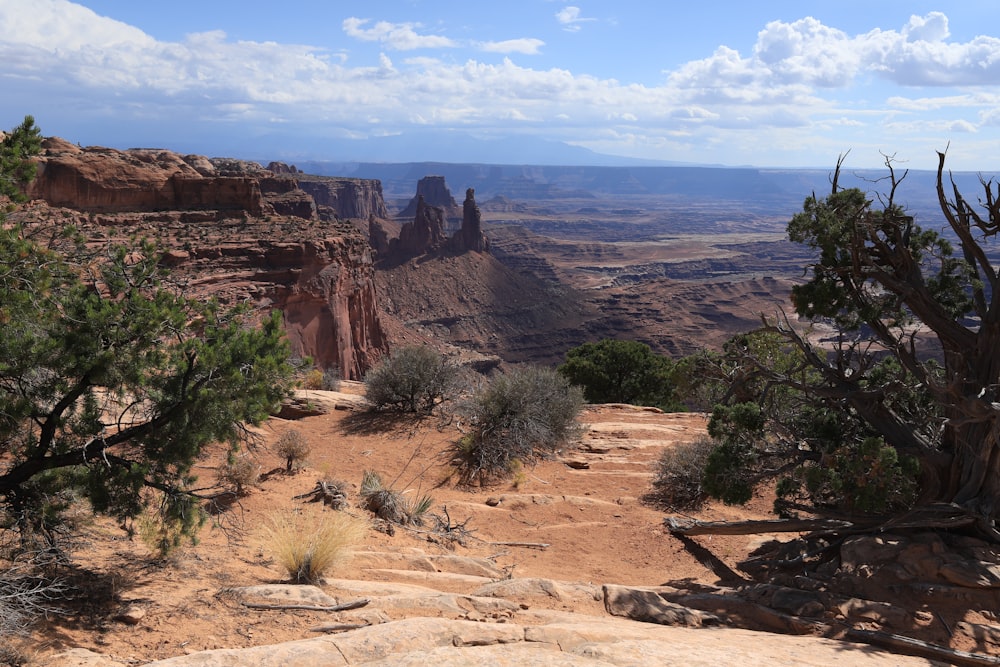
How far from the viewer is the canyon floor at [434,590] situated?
495 centimetres

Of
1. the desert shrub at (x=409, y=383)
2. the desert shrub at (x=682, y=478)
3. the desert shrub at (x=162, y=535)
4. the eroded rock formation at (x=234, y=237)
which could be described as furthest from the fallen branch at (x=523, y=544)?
the eroded rock formation at (x=234, y=237)

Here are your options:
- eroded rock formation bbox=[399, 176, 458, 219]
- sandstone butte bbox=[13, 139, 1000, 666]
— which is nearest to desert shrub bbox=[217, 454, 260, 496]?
sandstone butte bbox=[13, 139, 1000, 666]

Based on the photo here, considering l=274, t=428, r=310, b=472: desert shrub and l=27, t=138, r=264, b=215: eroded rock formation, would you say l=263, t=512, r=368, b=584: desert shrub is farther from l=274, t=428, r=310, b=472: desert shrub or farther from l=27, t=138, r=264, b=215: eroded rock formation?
l=27, t=138, r=264, b=215: eroded rock formation

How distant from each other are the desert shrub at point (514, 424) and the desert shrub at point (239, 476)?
14.6ft

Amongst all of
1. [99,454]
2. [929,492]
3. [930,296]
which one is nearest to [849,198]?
[930,296]

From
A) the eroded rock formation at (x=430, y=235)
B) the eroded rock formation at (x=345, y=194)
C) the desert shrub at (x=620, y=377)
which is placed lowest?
the desert shrub at (x=620, y=377)

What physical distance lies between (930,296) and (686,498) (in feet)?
19.4

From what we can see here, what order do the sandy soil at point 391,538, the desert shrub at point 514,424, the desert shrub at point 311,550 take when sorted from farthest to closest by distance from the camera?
the desert shrub at point 514,424 → the desert shrub at point 311,550 → the sandy soil at point 391,538

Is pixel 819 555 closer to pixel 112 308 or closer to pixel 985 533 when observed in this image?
pixel 985 533

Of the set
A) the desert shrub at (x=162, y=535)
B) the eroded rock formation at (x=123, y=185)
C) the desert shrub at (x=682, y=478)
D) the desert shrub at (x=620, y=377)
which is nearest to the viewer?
the desert shrub at (x=162, y=535)

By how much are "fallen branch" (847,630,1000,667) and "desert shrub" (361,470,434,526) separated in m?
6.25

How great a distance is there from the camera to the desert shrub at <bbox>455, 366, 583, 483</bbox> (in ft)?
45.5

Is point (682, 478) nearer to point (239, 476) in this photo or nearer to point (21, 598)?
point (239, 476)

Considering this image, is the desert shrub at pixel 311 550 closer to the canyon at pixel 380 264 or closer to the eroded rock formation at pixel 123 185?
the canyon at pixel 380 264
